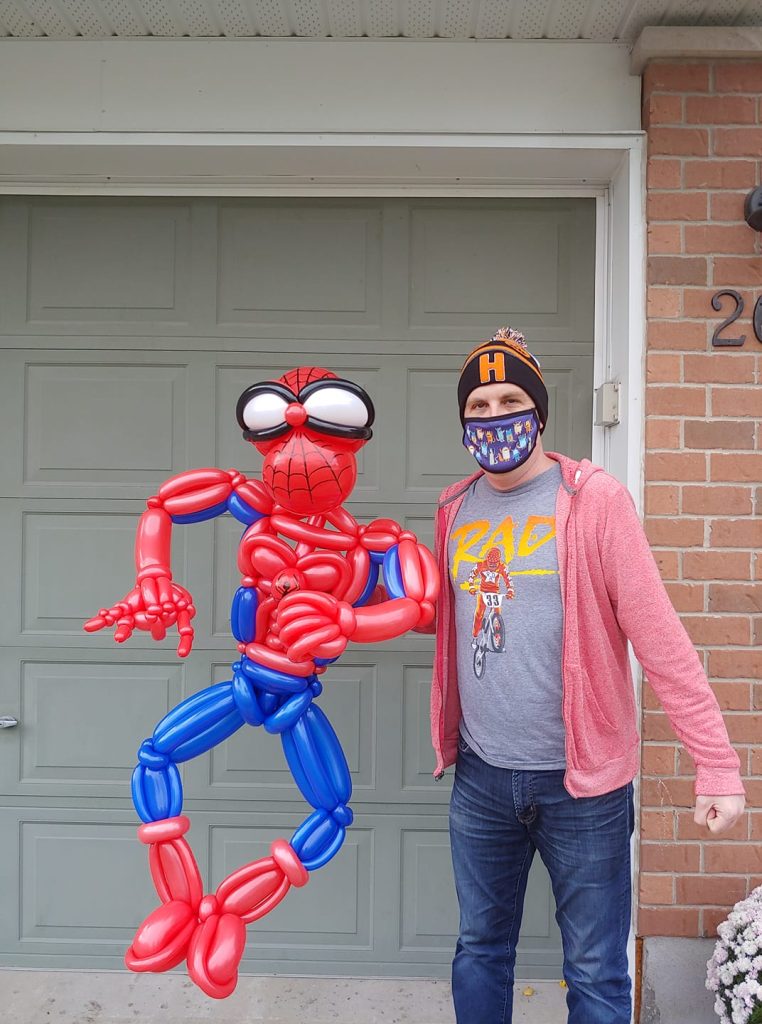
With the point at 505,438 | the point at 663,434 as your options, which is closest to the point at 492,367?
the point at 505,438

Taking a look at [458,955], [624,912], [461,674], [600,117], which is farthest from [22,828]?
[600,117]

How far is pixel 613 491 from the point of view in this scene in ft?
5.78

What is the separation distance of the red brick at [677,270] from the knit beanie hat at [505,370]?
0.78 meters

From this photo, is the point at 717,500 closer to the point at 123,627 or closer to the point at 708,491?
the point at 708,491

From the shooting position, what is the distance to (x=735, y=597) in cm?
233

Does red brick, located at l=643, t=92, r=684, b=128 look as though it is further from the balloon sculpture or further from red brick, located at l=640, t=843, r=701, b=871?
red brick, located at l=640, t=843, r=701, b=871

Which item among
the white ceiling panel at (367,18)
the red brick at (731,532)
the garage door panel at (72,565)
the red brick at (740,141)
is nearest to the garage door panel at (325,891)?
the garage door panel at (72,565)

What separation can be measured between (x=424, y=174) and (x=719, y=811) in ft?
6.79

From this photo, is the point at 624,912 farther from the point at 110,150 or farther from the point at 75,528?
the point at 110,150

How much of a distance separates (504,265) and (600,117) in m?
0.52

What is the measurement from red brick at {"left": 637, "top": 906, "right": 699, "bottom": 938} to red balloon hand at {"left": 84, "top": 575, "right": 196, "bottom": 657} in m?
1.62

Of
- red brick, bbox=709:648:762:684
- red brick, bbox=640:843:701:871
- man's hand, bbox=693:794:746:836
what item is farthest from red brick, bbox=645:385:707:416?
red brick, bbox=640:843:701:871

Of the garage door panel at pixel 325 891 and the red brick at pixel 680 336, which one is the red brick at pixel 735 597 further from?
the garage door panel at pixel 325 891

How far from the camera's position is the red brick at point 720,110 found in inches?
92.6
